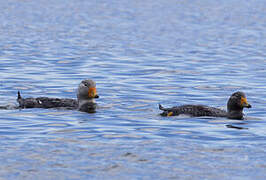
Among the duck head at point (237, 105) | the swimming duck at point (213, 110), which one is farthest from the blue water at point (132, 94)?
the duck head at point (237, 105)

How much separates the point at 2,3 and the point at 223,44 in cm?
3297

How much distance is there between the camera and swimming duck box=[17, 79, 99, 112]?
15570 mm

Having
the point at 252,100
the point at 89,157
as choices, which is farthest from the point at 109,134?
the point at 252,100

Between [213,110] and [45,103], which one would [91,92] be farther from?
[213,110]

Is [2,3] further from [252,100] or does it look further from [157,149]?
[157,149]

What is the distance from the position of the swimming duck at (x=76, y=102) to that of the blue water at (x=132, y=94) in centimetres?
27

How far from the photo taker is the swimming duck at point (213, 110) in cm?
1453

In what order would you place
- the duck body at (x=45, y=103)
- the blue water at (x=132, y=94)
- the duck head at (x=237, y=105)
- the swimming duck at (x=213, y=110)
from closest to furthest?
the blue water at (x=132, y=94)
the swimming duck at (x=213, y=110)
the duck head at (x=237, y=105)
the duck body at (x=45, y=103)

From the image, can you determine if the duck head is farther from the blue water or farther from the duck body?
the duck body

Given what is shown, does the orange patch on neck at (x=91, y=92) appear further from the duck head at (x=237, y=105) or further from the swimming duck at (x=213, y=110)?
the duck head at (x=237, y=105)

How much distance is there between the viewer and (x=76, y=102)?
53.1 feet

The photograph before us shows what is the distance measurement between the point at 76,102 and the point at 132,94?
95.3 inches

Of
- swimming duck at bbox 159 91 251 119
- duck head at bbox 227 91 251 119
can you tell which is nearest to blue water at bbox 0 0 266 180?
swimming duck at bbox 159 91 251 119

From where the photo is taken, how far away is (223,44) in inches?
1318
